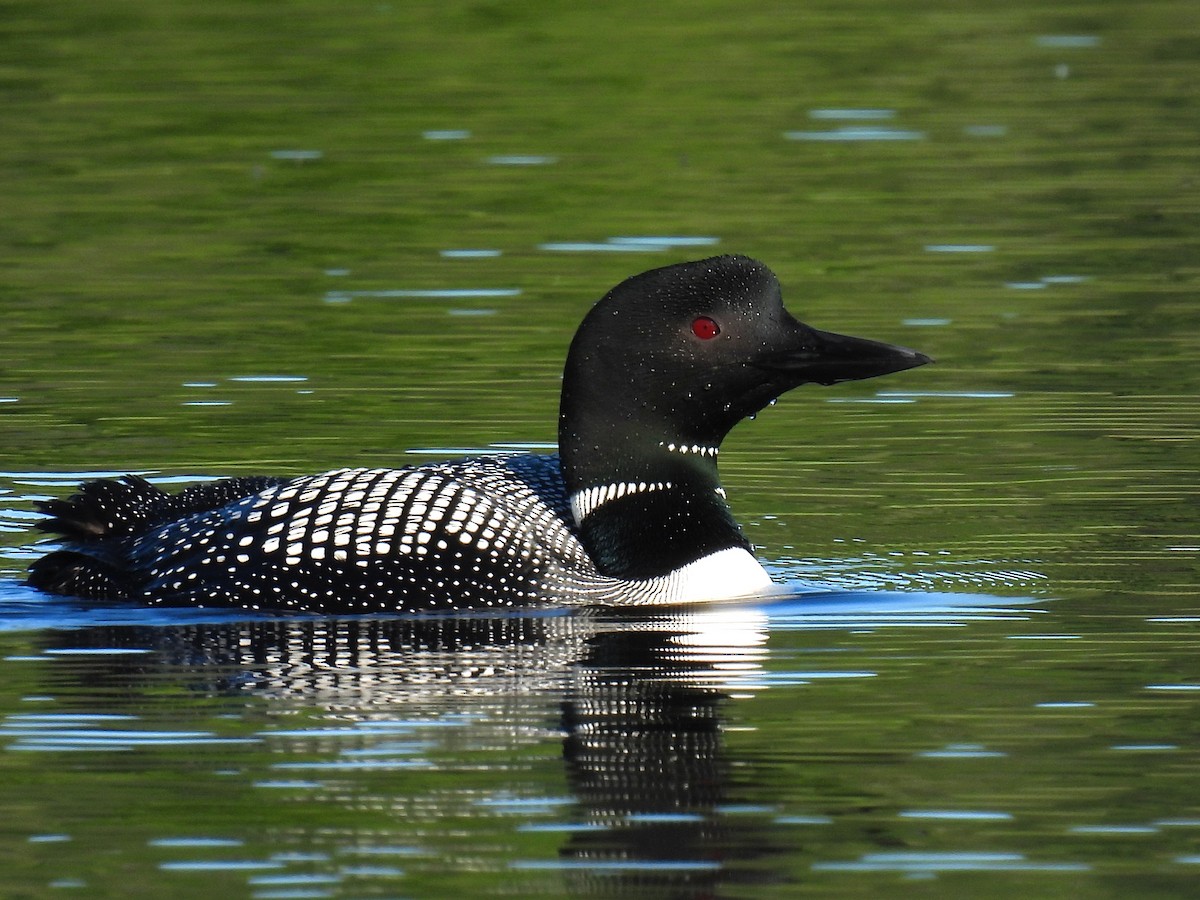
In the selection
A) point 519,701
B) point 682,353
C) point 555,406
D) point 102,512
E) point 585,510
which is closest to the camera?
point 519,701

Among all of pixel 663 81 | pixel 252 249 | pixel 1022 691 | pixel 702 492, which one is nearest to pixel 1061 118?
pixel 663 81

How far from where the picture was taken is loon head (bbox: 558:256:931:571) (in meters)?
Result: 6.86

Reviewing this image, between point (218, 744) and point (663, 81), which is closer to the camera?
point (218, 744)

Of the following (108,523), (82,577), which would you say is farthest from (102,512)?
(82,577)

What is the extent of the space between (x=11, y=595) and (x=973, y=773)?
3.08 m

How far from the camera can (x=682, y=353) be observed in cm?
686

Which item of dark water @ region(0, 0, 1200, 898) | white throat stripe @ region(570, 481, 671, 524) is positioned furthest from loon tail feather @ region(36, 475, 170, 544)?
white throat stripe @ region(570, 481, 671, 524)

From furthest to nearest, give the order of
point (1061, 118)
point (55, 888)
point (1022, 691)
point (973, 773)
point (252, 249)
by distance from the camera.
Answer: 1. point (1061, 118)
2. point (252, 249)
3. point (1022, 691)
4. point (973, 773)
5. point (55, 888)

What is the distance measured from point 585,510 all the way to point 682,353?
0.51 meters

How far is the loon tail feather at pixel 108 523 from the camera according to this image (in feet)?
23.0

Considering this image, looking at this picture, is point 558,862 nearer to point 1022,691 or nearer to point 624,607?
point 1022,691

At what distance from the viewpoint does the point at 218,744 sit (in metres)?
5.38

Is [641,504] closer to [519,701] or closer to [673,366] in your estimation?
[673,366]

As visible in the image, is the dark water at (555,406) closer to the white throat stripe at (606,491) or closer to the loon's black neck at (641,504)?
the loon's black neck at (641,504)
